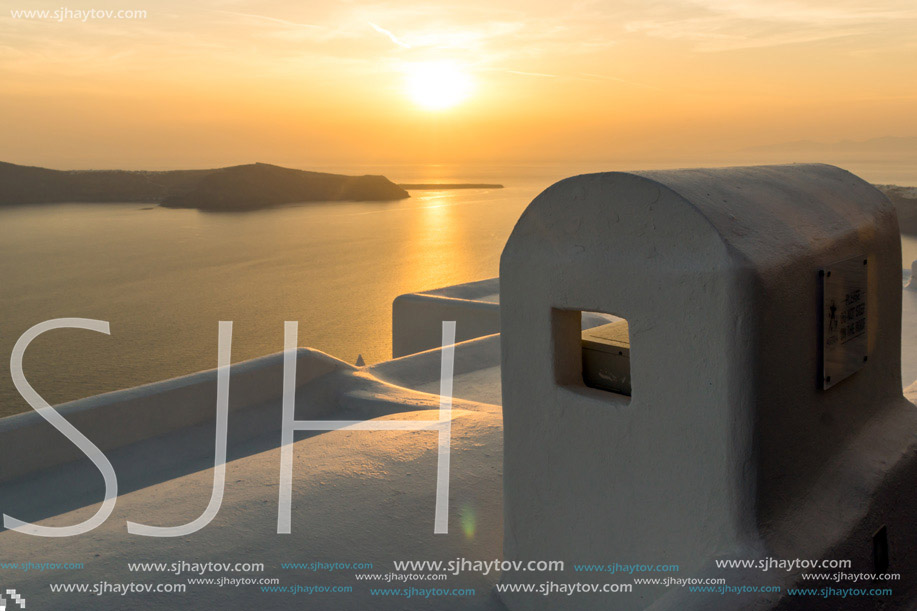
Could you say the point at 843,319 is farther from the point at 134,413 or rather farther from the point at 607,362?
the point at 134,413

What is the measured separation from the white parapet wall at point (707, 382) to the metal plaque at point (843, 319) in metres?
0.01

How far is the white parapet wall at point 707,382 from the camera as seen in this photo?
2633 mm

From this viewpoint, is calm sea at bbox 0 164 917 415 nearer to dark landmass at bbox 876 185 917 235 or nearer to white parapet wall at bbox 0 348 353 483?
dark landmass at bbox 876 185 917 235

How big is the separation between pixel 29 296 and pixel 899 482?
61.6 m

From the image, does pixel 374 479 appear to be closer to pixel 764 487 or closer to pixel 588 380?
pixel 588 380

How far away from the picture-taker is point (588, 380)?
10.8ft

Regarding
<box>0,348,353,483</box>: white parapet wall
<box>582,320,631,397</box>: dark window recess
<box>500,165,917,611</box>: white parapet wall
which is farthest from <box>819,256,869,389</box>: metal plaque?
<box>0,348,353,483</box>: white parapet wall

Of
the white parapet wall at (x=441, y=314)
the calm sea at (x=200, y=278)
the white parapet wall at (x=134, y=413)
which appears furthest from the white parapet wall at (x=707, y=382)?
the calm sea at (x=200, y=278)

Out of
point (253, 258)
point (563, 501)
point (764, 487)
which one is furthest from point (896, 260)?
point (253, 258)

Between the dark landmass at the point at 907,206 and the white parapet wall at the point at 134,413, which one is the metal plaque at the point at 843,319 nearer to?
the white parapet wall at the point at 134,413

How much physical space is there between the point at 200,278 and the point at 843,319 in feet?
205

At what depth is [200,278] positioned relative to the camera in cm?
6106

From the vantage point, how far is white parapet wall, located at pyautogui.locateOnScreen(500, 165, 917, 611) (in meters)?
2.63

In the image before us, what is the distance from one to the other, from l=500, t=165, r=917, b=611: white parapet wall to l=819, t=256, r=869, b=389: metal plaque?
0.04ft
